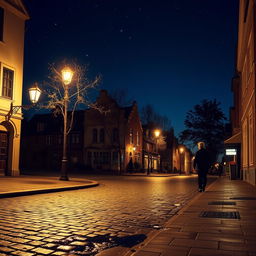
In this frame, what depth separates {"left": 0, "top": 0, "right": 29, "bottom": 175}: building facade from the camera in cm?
1838

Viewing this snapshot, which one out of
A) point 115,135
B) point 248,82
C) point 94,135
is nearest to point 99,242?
point 248,82

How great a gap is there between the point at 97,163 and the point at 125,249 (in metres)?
41.9

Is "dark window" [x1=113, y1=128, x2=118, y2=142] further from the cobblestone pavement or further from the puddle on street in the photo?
the puddle on street

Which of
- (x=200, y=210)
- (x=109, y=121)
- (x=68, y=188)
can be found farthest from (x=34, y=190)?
(x=109, y=121)

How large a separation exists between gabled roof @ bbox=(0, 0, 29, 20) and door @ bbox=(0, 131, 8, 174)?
24.1 ft

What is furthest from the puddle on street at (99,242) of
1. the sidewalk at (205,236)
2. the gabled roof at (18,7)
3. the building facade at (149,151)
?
the building facade at (149,151)

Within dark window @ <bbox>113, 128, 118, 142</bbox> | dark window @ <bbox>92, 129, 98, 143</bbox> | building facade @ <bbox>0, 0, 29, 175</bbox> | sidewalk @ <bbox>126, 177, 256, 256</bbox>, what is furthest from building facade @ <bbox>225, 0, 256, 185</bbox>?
dark window @ <bbox>92, 129, 98, 143</bbox>

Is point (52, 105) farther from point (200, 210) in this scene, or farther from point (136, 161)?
point (136, 161)

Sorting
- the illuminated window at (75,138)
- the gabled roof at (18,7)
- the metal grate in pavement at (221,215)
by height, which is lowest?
the metal grate in pavement at (221,215)

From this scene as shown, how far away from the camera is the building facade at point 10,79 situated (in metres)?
18.4

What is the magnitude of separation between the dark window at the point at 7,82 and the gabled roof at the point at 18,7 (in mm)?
3689

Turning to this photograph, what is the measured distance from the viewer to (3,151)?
61.0 ft

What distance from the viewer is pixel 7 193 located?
952cm

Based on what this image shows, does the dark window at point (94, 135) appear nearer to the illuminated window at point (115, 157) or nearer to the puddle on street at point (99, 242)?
the illuminated window at point (115, 157)
